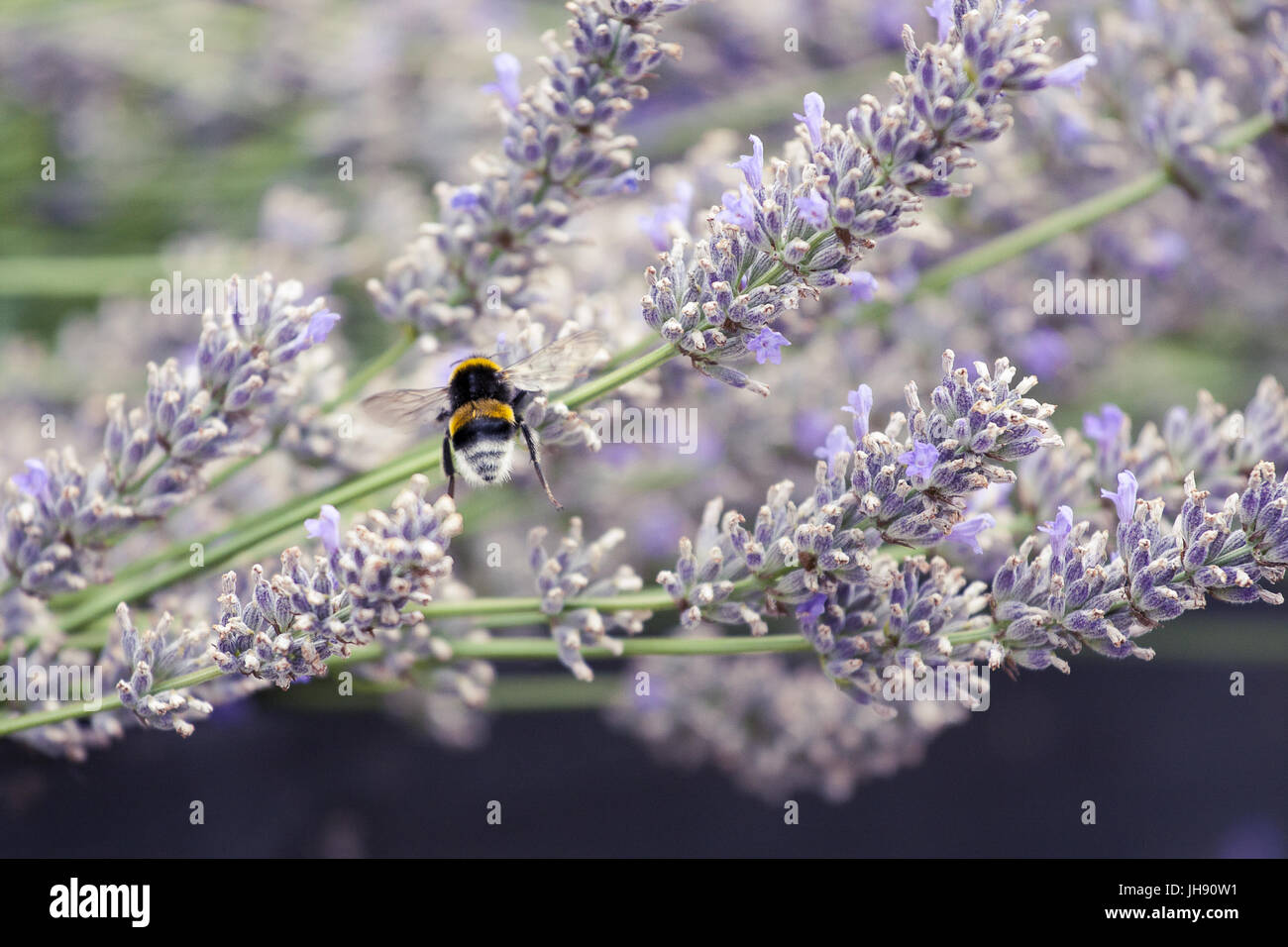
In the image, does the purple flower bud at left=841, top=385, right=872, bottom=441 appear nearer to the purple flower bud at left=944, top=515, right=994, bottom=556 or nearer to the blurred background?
the purple flower bud at left=944, top=515, right=994, bottom=556

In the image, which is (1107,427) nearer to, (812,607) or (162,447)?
(812,607)

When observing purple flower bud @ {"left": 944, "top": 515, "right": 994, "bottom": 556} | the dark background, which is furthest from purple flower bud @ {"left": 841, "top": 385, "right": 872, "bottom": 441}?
the dark background

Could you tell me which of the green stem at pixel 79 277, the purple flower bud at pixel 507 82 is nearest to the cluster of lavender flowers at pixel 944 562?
the purple flower bud at pixel 507 82

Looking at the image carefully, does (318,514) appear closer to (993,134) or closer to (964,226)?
(993,134)

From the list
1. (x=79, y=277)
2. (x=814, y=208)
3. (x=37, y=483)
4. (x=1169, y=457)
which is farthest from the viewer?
(x=79, y=277)

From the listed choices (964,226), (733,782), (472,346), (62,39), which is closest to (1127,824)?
(733,782)

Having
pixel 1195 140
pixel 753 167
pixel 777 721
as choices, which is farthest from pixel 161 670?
pixel 1195 140
